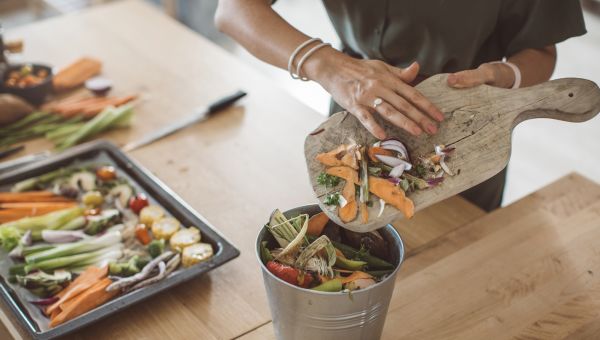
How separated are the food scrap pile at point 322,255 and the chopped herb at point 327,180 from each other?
0.19 feet

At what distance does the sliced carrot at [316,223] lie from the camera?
4.34ft

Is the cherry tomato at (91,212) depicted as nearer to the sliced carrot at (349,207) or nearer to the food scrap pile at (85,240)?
the food scrap pile at (85,240)

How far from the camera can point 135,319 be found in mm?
1470

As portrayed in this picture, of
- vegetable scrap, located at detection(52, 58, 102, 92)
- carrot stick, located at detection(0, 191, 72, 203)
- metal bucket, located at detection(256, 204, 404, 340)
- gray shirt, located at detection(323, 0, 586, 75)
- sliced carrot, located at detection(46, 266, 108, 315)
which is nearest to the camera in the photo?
metal bucket, located at detection(256, 204, 404, 340)

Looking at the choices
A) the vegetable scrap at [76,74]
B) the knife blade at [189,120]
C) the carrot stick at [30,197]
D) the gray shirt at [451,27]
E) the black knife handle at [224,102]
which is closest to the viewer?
the gray shirt at [451,27]

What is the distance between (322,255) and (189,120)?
3.32ft

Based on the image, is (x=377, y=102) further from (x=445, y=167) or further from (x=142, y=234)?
(x=142, y=234)

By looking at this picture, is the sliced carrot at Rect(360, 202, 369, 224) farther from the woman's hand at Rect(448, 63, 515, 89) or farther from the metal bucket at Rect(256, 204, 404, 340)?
the woman's hand at Rect(448, 63, 515, 89)

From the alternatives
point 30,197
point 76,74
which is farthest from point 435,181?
point 76,74

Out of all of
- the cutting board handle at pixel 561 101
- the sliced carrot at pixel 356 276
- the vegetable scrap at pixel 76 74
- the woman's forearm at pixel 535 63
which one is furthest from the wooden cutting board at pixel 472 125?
the vegetable scrap at pixel 76 74

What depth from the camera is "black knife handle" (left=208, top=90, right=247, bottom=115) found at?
2174 mm

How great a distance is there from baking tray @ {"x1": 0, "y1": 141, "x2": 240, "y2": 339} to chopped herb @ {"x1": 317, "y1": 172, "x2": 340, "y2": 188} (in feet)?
1.12

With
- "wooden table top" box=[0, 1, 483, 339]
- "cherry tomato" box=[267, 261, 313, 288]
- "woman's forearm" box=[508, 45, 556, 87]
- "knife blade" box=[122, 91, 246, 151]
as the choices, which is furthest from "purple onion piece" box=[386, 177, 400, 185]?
"knife blade" box=[122, 91, 246, 151]

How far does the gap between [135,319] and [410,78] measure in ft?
2.39
